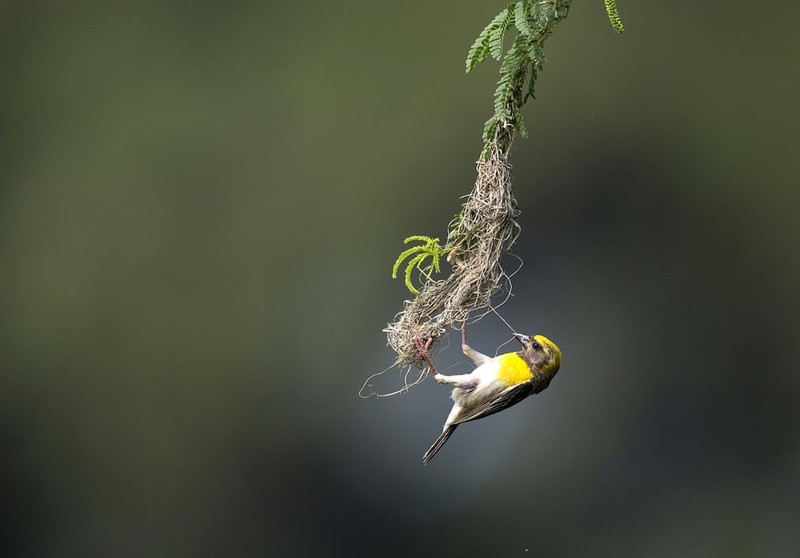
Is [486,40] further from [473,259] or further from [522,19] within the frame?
[473,259]

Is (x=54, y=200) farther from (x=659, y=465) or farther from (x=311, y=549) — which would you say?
(x=659, y=465)

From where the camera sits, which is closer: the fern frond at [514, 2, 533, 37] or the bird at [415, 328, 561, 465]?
the fern frond at [514, 2, 533, 37]

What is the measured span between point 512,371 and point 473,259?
0.42m

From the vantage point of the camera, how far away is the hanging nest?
8.17ft

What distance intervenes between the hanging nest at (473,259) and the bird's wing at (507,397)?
0.27 m

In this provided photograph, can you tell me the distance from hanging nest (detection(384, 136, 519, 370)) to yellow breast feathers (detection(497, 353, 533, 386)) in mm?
254

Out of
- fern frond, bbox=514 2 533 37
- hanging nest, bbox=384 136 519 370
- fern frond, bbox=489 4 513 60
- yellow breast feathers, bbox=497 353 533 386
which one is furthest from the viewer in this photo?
yellow breast feathers, bbox=497 353 533 386

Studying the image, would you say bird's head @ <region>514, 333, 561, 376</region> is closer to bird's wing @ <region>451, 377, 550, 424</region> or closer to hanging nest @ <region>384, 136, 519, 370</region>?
bird's wing @ <region>451, 377, 550, 424</region>

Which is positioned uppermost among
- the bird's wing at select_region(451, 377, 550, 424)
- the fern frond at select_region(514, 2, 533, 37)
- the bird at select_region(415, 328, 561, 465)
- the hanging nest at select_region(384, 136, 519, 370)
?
the fern frond at select_region(514, 2, 533, 37)

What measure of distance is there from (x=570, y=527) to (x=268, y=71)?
299cm

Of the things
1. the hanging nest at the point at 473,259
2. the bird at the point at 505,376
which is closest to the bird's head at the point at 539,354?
the bird at the point at 505,376

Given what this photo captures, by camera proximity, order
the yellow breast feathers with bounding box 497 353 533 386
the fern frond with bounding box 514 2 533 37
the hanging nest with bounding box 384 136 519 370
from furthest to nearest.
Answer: the yellow breast feathers with bounding box 497 353 533 386 → the hanging nest with bounding box 384 136 519 370 → the fern frond with bounding box 514 2 533 37

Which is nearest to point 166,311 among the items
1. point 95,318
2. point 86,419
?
point 95,318

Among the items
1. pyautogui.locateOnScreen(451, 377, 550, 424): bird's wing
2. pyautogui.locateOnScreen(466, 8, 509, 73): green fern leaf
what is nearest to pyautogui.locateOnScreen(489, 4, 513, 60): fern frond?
pyautogui.locateOnScreen(466, 8, 509, 73): green fern leaf
